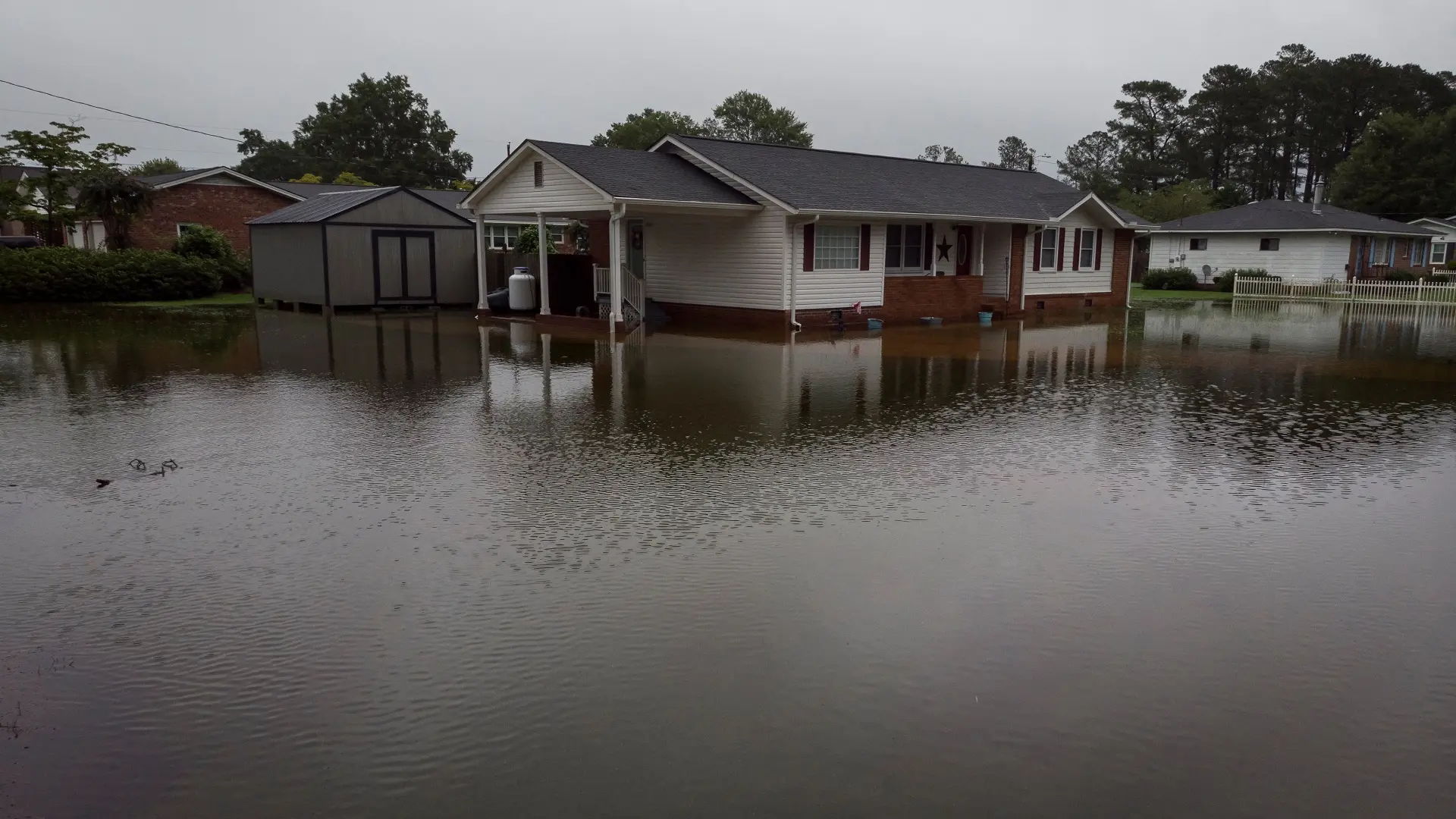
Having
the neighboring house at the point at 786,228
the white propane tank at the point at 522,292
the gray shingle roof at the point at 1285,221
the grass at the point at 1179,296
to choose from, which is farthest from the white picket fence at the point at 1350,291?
the white propane tank at the point at 522,292

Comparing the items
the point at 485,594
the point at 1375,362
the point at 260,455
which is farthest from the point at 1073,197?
the point at 485,594

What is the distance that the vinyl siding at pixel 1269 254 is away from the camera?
138ft

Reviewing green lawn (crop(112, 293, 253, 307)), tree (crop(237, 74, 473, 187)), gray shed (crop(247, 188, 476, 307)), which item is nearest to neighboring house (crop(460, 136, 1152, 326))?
gray shed (crop(247, 188, 476, 307))

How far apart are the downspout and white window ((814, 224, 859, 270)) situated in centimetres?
68

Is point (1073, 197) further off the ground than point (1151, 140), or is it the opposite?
point (1151, 140)

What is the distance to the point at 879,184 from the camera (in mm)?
25922

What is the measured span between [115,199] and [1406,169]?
68653 millimetres

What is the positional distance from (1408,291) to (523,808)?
39255 millimetres

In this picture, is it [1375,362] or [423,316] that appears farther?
[423,316]

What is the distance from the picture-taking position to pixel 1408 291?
34906 millimetres

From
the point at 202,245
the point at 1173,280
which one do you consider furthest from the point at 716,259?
the point at 1173,280

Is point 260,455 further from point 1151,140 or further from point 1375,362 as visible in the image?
point 1151,140

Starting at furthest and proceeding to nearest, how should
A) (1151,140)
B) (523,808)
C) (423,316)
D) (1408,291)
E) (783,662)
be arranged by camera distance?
(1151,140) → (1408,291) → (423,316) → (783,662) → (523,808)

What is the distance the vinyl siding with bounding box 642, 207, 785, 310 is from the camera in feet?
74.8
